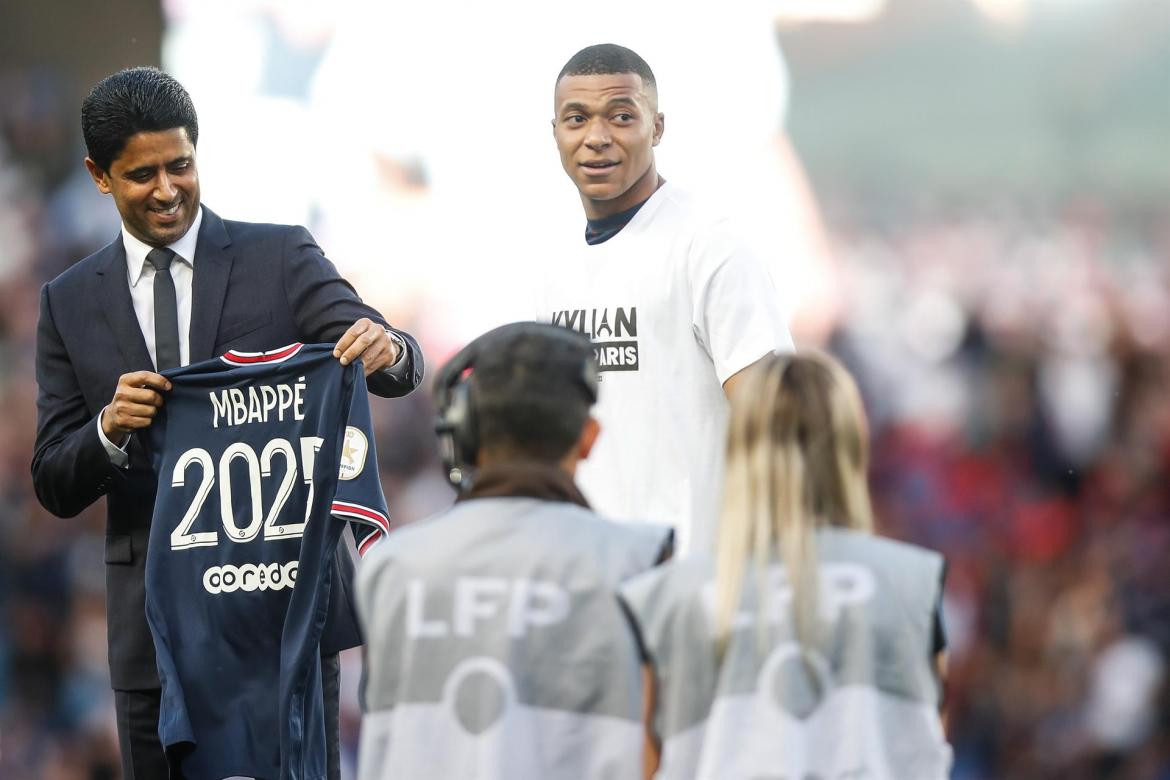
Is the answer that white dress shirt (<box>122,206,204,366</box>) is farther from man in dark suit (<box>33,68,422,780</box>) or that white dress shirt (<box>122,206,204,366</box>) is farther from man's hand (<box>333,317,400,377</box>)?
man's hand (<box>333,317,400,377</box>)

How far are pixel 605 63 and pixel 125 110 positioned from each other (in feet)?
3.09

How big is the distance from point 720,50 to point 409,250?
5.93 feet

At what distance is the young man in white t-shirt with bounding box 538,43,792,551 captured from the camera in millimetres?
2900

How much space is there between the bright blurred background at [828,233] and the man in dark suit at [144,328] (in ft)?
12.9

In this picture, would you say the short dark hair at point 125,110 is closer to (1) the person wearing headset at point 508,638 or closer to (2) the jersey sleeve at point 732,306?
(2) the jersey sleeve at point 732,306

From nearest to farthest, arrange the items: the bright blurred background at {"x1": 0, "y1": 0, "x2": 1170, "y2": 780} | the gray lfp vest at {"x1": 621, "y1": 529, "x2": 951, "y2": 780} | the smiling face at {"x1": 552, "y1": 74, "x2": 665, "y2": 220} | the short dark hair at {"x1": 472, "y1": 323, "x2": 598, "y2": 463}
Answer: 1. the gray lfp vest at {"x1": 621, "y1": 529, "x2": 951, "y2": 780}
2. the short dark hair at {"x1": 472, "y1": 323, "x2": 598, "y2": 463}
3. the smiling face at {"x1": 552, "y1": 74, "x2": 665, "y2": 220}
4. the bright blurred background at {"x1": 0, "y1": 0, "x2": 1170, "y2": 780}

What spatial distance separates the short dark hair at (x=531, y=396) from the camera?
214cm

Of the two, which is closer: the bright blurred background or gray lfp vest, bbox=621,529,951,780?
gray lfp vest, bbox=621,529,951,780

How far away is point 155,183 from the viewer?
2977 mm

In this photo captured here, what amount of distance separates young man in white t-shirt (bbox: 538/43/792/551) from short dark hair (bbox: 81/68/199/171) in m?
0.79

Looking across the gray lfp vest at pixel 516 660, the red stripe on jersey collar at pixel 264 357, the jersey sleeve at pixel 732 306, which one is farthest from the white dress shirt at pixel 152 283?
the gray lfp vest at pixel 516 660

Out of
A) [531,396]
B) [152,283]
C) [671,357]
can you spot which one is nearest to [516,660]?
[531,396]

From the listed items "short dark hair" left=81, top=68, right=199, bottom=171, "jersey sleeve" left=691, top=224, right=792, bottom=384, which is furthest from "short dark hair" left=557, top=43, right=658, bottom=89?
"short dark hair" left=81, top=68, right=199, bottom=171

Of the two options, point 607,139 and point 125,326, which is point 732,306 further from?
point 125,326
